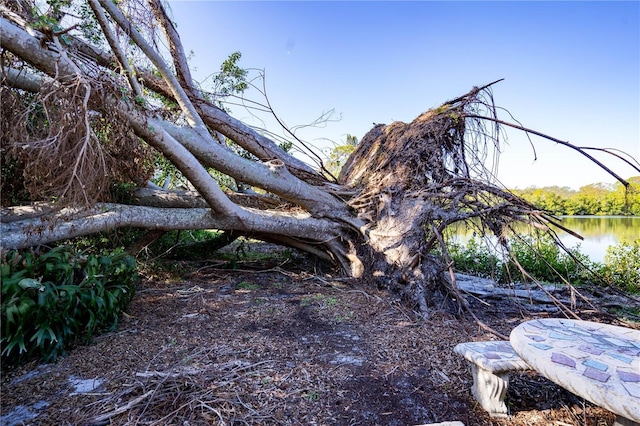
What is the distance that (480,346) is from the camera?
2.04m

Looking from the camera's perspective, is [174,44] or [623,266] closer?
[174,44]

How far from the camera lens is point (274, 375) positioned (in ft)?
6.77

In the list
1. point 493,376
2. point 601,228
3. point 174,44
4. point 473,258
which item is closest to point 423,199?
point 493,376

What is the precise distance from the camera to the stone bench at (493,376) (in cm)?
178

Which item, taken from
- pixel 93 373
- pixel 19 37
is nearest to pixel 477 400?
pixel 93 373

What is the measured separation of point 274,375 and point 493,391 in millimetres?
1264

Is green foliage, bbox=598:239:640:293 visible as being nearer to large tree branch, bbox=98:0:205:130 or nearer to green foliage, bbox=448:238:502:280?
green foliage, bbox=448:238:502:280

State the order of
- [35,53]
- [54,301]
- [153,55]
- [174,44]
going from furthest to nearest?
[174,44], [153,55], [35,53], [54,301]

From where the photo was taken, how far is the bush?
2.06 m

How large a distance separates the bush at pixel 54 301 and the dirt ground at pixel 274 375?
0.43 ft

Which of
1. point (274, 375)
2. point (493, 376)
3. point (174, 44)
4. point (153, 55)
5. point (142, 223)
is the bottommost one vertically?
point (274, 375)

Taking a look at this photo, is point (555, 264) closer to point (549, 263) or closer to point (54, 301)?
point (549, 263)

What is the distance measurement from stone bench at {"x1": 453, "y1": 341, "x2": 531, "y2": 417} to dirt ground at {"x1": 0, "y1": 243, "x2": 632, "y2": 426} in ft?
0.19

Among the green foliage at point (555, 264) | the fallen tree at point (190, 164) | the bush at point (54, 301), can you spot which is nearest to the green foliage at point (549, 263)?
the green foliage at point (555, 264)
